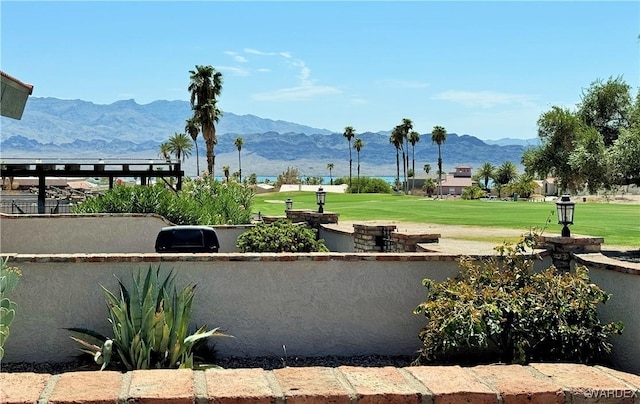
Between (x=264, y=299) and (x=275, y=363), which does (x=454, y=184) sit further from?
(x=275, y=363)

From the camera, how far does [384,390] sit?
317 cm

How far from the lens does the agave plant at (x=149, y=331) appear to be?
281 inches

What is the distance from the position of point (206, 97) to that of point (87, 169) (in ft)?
94.9

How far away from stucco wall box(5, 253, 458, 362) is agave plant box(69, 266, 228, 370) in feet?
1.74

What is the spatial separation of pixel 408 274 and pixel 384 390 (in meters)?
5.64

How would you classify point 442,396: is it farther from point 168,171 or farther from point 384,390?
point 168,171

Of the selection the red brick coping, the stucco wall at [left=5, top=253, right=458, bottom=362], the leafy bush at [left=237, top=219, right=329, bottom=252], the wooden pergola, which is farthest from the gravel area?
the wooden pergola

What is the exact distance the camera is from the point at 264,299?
8.46 metres

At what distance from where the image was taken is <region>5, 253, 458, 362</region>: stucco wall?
809cm

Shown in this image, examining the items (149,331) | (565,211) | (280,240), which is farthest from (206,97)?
(149,331)

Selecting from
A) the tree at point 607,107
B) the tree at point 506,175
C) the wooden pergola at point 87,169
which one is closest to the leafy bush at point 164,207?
the wooden pergola at point 87,169

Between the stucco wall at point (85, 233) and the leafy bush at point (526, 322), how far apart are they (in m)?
10.2

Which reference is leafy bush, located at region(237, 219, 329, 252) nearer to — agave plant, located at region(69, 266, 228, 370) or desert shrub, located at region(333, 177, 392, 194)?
agave plant, located at region(69, 266, 228, 370)

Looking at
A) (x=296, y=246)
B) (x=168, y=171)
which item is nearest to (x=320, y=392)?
(x=296, y=246)
